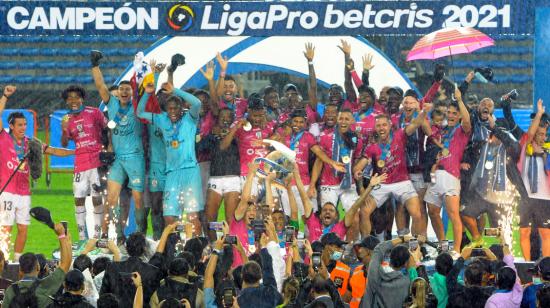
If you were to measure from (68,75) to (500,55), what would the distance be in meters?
7.34

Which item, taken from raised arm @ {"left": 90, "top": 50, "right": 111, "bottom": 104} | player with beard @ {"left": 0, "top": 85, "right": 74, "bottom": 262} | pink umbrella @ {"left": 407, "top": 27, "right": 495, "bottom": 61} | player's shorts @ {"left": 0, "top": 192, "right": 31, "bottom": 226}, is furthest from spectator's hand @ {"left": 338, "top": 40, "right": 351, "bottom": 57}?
player's shorts @ {"left": 0, "top": 192, "right": 31, "bottom": 226}

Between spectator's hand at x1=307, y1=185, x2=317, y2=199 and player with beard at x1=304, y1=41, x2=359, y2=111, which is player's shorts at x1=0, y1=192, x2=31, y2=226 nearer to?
spectator's hand at x1=307, y1=185, x2=317, y2=199

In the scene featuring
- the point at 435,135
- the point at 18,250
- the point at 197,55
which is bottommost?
the point at 18,250

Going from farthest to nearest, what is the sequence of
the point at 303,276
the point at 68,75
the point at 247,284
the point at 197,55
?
the point at 68,75, the point at 197,55, the point at 303,276, the point at 247,284

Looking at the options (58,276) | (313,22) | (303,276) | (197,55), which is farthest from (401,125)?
(58,276)

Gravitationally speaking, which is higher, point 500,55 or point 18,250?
point 500,55

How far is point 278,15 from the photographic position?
47.1 ft

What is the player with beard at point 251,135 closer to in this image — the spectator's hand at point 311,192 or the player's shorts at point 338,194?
the spectator's hand at point 311,192

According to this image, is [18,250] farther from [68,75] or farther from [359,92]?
[68,75]

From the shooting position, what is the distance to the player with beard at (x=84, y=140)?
1372cm

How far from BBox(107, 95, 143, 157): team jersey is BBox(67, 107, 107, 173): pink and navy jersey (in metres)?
0.20

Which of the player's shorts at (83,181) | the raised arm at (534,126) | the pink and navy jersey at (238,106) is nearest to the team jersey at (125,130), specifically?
the player's shorts at (83,181)

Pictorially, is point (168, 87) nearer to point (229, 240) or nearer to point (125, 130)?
point (125, 130)

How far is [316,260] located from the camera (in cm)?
955
